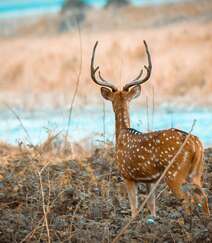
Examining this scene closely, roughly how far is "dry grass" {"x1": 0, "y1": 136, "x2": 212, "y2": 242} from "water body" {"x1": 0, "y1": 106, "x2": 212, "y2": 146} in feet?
9.88

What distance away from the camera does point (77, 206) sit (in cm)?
834

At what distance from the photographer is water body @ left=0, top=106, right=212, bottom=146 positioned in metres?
16.8

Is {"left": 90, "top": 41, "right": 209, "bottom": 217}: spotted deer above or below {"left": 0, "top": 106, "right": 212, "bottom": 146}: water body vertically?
above

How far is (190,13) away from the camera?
45.5 meters

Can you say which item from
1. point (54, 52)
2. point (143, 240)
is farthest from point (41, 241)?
point (54, 52)

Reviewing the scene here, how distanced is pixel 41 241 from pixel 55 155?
508 centimetres

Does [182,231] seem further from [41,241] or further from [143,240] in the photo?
[41,241]

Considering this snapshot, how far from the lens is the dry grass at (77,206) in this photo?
8.23m

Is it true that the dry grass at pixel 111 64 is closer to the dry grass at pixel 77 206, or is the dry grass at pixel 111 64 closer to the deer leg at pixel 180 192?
the dry grass at pixel 77 206

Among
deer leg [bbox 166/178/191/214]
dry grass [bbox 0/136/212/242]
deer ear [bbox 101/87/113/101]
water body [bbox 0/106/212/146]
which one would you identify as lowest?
water body [bbox 0/106/212/146]

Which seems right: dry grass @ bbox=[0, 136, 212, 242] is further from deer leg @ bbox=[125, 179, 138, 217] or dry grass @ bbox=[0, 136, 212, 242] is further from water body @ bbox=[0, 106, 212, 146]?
water body @ bbox=[0, 106, 212, 146]

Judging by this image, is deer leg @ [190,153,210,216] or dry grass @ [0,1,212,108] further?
dry grass @ [0,1,212,108]

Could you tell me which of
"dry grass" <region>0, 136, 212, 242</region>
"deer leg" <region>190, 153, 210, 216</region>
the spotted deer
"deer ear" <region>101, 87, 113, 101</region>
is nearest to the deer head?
"deer ear" <region>101, 87, 113, 101</region>

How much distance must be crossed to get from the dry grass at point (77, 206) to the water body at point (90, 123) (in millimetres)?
3013
